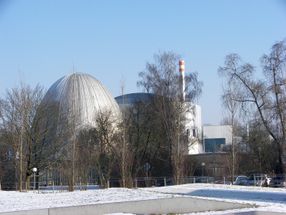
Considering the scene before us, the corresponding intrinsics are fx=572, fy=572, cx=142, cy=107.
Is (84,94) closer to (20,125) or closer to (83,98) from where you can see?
(83,98)

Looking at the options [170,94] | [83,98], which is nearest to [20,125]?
[170,94]

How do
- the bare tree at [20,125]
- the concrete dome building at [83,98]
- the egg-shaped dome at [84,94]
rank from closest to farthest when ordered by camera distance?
the bare tree at [20,125] < the concrete dome building at [83,98] < the egg-shaped dome at [84,94]

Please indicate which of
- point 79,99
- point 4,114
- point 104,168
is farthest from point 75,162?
point 79,99

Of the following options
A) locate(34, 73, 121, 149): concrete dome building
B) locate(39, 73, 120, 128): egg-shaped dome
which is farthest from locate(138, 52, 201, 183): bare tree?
locate(39, 73, 120, 128): egg-shaped dome

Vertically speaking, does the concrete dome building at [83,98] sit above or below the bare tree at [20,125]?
above

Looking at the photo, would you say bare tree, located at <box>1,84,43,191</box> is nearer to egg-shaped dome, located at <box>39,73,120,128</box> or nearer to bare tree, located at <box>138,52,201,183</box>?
bare tree, located at <box>138,52,201,183</box>

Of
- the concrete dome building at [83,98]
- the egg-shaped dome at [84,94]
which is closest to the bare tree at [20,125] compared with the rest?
the concrete dome building at [83,98]

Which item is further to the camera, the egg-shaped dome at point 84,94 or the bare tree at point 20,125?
the egg-shaped dome at point 84,94

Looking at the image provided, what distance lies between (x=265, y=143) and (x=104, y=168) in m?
18.2

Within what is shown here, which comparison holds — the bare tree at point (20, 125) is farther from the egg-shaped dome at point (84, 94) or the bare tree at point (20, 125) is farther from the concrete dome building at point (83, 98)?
the egg-shaped dome at point (84, 94)

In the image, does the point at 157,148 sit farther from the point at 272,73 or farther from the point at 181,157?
the point at 272,73

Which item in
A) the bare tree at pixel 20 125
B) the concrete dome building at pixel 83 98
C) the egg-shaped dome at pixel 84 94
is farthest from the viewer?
the egg-shaped dome at pixel 84 94

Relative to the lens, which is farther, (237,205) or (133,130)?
(133,130)

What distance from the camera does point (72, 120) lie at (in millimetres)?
63000
